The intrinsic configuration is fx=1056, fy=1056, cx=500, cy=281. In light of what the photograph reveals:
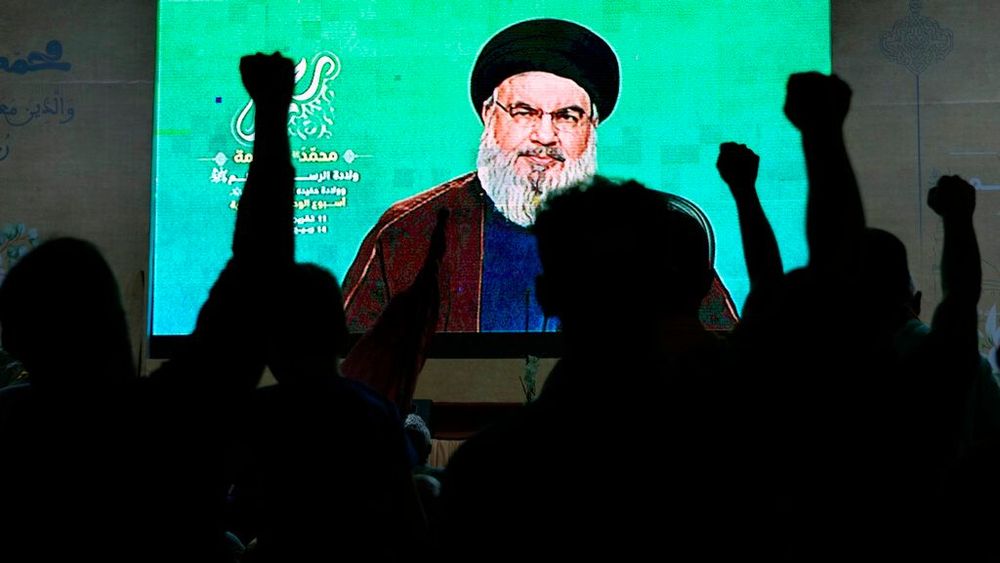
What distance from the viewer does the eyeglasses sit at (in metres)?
4.60

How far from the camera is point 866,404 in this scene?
3.03ft

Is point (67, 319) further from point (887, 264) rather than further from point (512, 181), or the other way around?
point (512, 181)

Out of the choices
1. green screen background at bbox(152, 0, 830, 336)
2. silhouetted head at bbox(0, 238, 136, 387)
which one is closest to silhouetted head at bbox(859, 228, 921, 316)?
silhouetted head at bbox(0, 238, 136, 387)

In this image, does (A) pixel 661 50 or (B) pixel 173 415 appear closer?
(B) pixel 173 415

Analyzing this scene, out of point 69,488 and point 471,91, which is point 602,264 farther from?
point 471,91

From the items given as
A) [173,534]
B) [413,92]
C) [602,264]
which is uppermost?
[413,92]

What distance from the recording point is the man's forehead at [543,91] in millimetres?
4602

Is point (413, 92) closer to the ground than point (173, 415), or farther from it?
farther from it

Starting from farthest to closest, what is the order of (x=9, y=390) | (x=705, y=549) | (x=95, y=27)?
(x=95, y=27)
(x=9, y=390)
(x=705, y=549)

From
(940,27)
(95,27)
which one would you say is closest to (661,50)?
(940,27)

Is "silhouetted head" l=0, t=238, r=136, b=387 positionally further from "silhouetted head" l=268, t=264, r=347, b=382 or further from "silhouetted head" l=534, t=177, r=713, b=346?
"silhouetted head" l=534, t=177, r=713, b=346

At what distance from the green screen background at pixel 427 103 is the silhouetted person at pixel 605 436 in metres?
3.64

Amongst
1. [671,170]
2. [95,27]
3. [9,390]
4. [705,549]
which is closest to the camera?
[705,549]

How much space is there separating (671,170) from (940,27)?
1.43 meters
